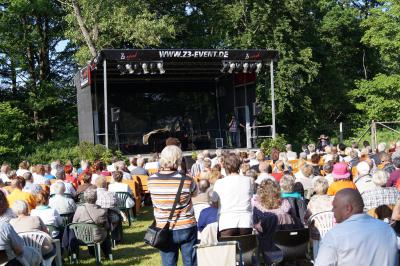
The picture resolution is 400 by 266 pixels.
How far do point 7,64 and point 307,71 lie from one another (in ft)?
43.3

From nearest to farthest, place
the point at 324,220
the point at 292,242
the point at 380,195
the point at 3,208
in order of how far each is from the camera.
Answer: the point at 3,208 < the point at 292,242 < the point at 324,220 < the point at 380,195

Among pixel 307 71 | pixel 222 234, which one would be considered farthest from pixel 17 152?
pixel 222 234

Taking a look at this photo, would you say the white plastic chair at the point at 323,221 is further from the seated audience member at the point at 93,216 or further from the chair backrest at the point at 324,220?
the seated audience member at the point at 93,216

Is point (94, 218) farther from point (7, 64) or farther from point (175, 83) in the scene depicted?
point (7, 64)

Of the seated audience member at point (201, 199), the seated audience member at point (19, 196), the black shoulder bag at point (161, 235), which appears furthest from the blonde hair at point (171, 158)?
the seated audience member at point (19, 196)

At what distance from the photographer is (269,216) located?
5137 mm

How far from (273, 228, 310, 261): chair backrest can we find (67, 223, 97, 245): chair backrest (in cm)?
236

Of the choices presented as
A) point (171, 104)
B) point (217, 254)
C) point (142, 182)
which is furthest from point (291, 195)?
point (171, 104)

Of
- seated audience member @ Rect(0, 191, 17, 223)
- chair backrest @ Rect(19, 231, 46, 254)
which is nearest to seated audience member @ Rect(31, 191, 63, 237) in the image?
chair backrest @ Rect(19, 231, 46, 254)

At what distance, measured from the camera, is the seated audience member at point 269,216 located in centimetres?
507

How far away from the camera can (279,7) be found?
23.3 m

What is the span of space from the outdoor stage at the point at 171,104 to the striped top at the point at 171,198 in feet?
42.0

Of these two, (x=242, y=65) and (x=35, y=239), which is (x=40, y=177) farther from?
(x=242, y=65)

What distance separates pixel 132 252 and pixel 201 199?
5.98ft
